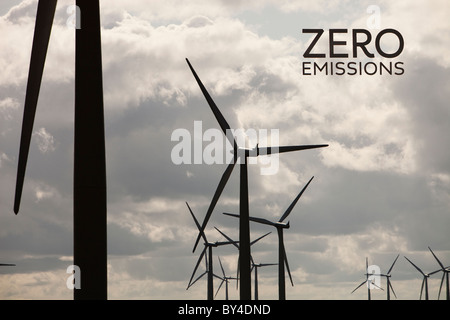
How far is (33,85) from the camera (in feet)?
73.4

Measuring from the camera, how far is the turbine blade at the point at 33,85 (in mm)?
22219

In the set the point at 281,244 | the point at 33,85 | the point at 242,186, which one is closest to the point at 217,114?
the point at 242,186

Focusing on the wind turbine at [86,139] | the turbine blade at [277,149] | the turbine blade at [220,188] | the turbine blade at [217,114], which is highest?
the turbine blade at [217,114]

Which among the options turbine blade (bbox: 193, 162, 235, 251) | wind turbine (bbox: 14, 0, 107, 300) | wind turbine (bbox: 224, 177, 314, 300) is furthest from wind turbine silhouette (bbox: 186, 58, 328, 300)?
wind turbine (bbox: 14, 0, 107, 300)

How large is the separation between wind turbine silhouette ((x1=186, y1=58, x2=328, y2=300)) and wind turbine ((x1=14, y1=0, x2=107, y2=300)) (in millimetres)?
28349

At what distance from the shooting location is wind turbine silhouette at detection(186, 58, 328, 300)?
52250mm

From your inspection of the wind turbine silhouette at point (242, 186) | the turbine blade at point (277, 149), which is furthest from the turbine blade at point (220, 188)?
the turbine blade at point (277, 149)

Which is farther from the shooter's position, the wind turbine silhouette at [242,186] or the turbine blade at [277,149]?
the turbine blade at [277,149]

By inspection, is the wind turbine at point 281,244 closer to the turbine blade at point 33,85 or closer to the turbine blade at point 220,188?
the turbine blade at point 220,188

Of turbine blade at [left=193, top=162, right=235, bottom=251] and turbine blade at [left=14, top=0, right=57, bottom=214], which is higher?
turbine blade at [left=193, top=162, right=235, bottom=251]

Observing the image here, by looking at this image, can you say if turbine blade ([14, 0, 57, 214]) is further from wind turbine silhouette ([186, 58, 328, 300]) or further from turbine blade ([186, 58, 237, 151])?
turbine blade ([186, 58, 237, 151])

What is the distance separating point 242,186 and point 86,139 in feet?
117
